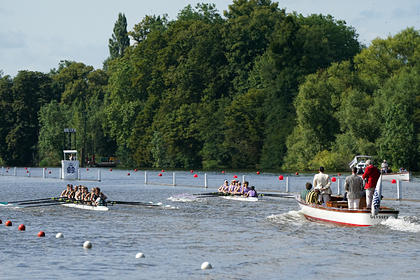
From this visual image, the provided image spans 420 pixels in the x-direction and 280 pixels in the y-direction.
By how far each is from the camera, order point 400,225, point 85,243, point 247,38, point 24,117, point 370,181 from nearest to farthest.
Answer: point 85,243 < point 400,225 < point 370,181 < point 247,38 < point 24,117

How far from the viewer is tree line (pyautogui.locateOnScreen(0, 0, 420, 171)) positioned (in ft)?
266

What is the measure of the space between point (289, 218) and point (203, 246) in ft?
28.3

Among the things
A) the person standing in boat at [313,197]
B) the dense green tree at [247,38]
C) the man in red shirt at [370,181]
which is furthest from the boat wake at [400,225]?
the dense green tree at [247,38]

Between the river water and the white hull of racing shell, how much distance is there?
35 cm

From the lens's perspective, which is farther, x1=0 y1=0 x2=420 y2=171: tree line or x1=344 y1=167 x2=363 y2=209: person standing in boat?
x1=0 y1=0 x2=420 y2=171: tree line

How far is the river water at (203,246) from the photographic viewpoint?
1780 cm

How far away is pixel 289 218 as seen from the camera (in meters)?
29.6

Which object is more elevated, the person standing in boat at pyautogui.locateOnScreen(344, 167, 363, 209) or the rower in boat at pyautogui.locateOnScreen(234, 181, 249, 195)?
the person standing in boat at pyautogui.locateOnScreen(344, 167, 363, 209)

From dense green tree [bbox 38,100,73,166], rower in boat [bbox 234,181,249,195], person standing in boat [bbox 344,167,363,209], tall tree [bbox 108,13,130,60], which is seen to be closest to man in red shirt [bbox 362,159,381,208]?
person standing in boat [bbox 344,167,363,209]

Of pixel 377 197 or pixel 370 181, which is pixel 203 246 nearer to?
pixel 377 197

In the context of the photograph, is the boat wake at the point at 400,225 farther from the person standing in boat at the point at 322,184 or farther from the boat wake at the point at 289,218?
the boat wake at the point at 289,218

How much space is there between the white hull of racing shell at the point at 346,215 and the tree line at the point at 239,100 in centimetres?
5223

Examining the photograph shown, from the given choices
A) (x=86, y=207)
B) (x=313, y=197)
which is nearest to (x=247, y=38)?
(x=86, y=207)

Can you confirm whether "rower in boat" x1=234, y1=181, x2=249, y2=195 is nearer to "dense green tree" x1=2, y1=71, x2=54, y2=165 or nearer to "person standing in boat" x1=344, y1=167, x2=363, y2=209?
"person standing in boat" x1=344, y1=167, x2=363, y2=209
